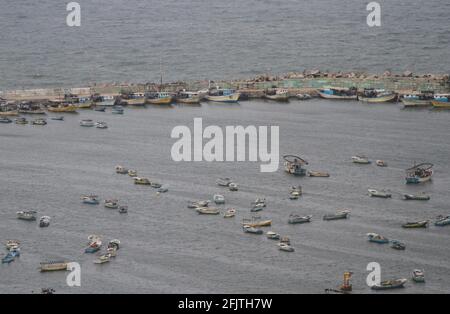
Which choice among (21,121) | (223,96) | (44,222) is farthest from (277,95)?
(44,222)

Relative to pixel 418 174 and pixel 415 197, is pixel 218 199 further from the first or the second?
pixel 418 174

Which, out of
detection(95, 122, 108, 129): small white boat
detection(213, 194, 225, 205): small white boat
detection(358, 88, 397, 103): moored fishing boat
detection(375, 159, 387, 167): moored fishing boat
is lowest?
detection(213, 194, 225, 205): small white boat

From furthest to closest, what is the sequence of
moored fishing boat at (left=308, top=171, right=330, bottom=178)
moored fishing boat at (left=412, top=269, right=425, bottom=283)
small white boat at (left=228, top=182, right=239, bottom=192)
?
moored fishing boat at (left=308, top=171, right=330, bottom=178)
small white boat at (left=228, top=182, right=239, bottom=192)
moored fishing boat at (left=412, top=269, right=425, bottom=283)

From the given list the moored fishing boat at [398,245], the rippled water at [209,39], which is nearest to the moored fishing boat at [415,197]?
the moored fishing boat at [398,245]

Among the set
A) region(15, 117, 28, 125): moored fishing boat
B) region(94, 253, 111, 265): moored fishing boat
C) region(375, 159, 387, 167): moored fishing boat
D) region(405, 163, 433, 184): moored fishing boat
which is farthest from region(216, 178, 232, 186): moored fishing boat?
region(15, 117, 28, 125): moored fishing boat

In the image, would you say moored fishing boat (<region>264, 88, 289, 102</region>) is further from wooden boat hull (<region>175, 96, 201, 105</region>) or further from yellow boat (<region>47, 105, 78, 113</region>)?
yellow boat (<region>47, 105, 78, 113</region>)

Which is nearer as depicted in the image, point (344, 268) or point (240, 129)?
point (344, 268)

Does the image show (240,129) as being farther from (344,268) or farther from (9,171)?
(344,268)
